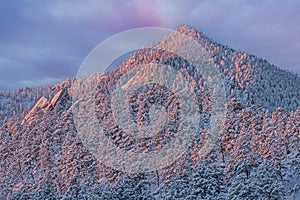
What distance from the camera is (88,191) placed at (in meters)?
44.1

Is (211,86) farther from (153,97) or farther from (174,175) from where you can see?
(174,175)

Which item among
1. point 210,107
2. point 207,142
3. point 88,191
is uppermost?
point 210,107

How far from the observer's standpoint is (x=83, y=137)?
256 ft

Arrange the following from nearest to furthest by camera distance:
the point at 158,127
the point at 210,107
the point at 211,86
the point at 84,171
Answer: the point at 84,171, the point at 158,127, the point at 210,107, the point at 211,86

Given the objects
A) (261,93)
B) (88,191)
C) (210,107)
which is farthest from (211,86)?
(88,191)

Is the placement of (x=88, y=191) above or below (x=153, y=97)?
below

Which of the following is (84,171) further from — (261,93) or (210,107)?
(261,93)

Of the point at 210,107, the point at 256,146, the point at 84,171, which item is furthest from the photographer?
the point at 210,107

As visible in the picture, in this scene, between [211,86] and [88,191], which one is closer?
[88,191]

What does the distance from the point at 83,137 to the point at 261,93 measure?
133406mm

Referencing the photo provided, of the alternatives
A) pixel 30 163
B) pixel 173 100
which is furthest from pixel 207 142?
pixel 173 100

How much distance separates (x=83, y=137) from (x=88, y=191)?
34.8 m

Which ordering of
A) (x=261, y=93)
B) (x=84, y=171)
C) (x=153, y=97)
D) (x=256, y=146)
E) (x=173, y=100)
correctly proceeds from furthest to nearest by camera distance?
1. (x=261, y=93)
2. (x=153, y=97)
3. (x=173, y=100)
4. (x=84, y=171)
5. (x=256, y=146)

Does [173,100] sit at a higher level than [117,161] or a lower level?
higher
